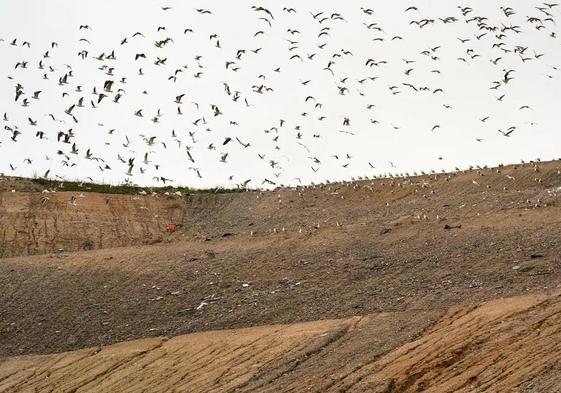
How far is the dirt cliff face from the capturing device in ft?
137

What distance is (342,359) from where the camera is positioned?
21.5m

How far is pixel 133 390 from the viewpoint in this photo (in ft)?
79.1

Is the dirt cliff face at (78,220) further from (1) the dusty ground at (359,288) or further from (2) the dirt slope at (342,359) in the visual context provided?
(2) the dirt slope at (342,359)

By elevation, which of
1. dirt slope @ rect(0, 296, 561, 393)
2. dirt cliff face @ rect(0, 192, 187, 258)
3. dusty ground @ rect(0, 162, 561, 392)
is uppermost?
dirt cliff face @ rect(0, 192, 187, 258)

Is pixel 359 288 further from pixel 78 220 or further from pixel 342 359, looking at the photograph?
pixel 78 220

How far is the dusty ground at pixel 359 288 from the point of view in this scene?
66.8 feet

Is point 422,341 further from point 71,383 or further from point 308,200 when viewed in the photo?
point 308,200

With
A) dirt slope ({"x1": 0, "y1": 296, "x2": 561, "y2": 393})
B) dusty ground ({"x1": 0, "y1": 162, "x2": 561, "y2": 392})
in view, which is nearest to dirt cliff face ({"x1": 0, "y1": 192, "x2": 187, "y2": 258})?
dusty ground ({"x1": 0, "y1": 162, "x2": 561, "y2": 392})

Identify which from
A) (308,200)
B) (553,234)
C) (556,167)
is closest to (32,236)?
(308,200)

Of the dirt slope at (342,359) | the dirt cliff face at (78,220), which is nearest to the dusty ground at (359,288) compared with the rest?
the dirt slope at (342,359)

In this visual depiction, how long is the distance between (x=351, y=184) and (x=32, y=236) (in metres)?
11.8

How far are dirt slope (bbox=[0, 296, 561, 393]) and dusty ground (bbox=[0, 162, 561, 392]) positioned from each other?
49 millimetres

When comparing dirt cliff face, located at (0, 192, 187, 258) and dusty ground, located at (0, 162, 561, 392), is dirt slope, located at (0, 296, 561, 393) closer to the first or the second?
dusty ground, located at (0, 162, 561, 392)

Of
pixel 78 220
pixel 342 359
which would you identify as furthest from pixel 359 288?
pixel 78 220
